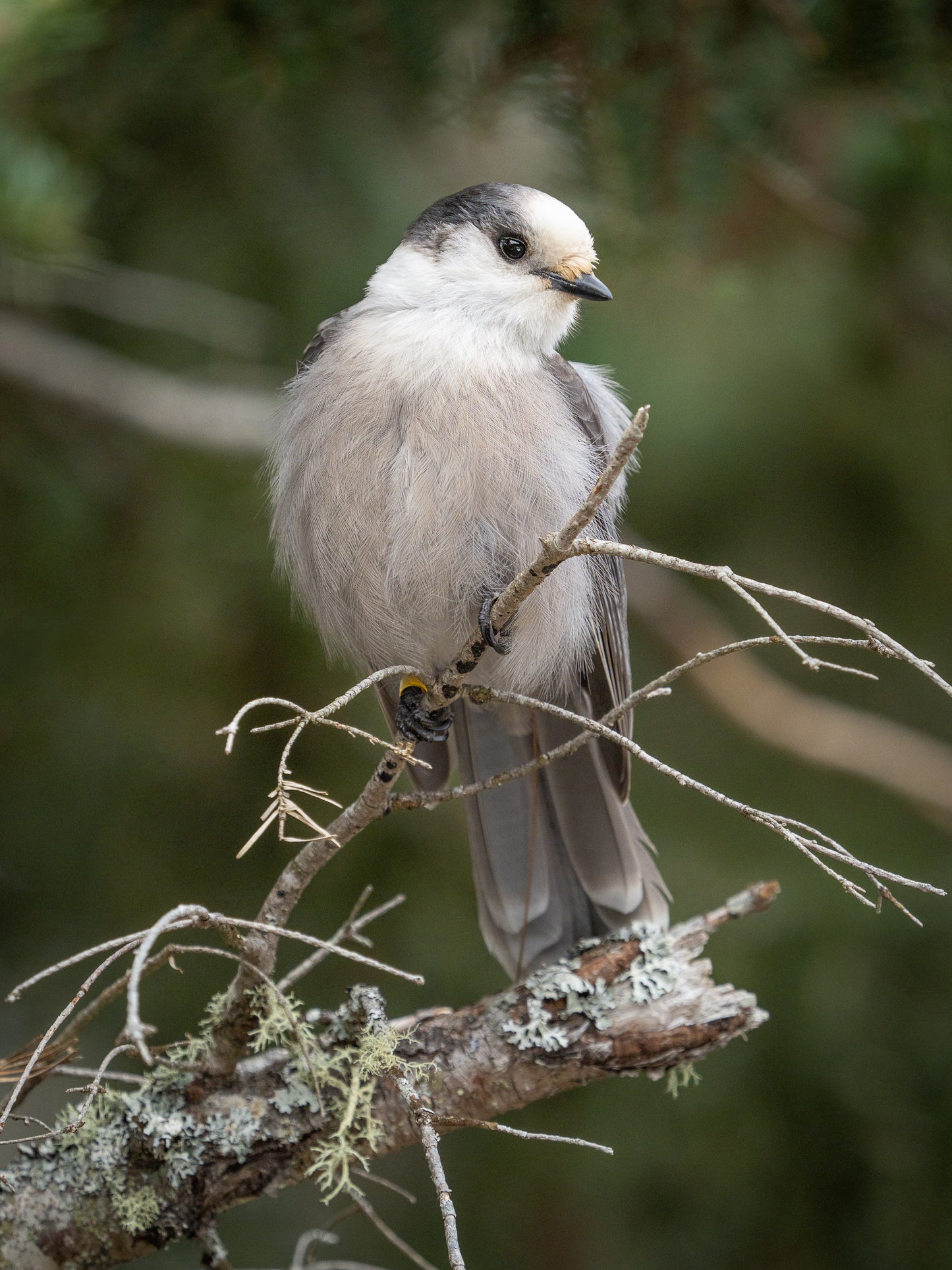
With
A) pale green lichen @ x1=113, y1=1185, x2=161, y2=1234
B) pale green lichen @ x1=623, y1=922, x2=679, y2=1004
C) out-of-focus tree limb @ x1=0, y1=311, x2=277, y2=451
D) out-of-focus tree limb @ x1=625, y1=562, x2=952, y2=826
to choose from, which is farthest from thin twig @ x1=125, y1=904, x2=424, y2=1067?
out-of-focus tree limb @ x1=625, y1=562, x2=952, y2=826

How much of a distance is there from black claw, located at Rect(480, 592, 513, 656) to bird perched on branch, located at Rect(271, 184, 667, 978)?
0.01m

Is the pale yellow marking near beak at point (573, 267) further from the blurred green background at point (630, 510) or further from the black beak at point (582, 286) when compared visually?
the blurred green background at point (630, 510)

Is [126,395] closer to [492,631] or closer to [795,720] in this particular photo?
[492,631]

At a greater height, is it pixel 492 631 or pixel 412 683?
pixel 492 631

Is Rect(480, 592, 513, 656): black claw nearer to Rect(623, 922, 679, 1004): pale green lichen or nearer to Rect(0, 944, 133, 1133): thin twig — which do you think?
Rect(623, 922, 679, 1004): pale green lichen

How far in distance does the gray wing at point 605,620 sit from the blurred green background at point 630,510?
0.48 metres

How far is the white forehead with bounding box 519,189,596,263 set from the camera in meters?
2.23

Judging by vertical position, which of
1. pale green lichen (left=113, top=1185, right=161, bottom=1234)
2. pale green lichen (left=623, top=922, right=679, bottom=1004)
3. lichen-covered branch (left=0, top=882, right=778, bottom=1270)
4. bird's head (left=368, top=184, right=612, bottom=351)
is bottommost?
pale green lichen (left=113, top=1185, right=161, bottom=1234)

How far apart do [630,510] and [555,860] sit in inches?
59.2

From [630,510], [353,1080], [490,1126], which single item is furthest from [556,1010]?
[630,510]

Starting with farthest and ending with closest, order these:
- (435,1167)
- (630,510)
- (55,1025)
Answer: (630,510) → (435,1167) → (55,1025)

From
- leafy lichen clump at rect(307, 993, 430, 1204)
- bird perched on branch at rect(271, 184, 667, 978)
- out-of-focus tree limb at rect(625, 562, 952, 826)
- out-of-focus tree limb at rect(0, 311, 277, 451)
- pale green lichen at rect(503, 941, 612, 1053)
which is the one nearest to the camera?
leafy lichen clump at rect(307, 993, 430, 1204)

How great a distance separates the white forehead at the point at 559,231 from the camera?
7.31 ft

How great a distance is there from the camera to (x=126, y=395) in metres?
2.89
